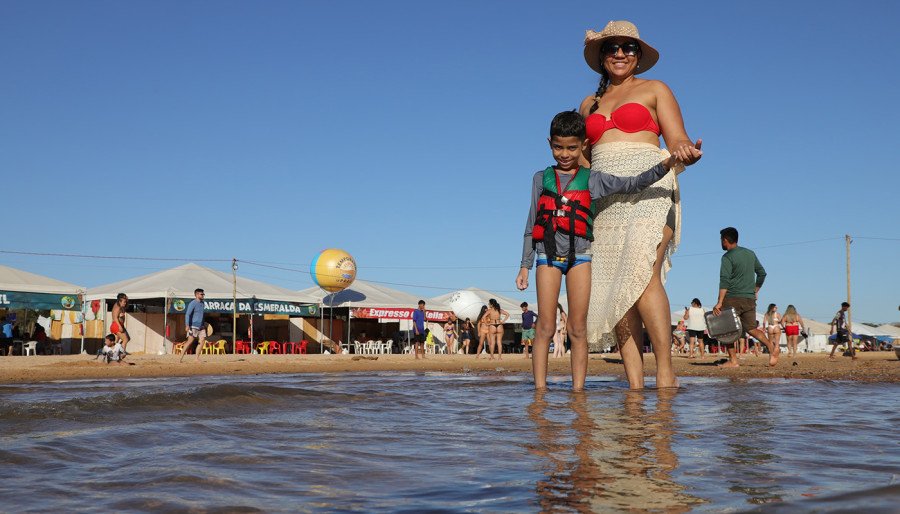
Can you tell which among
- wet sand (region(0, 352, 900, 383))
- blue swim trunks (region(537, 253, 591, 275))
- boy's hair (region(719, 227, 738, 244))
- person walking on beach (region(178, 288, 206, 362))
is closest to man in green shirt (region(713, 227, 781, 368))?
boy's hair (region(719, 227, 738, 244))

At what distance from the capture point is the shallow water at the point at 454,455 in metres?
1.51

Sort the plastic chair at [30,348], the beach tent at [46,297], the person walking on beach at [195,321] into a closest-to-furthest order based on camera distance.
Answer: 1. the person walking on beach at [195,321]
2. the beach tent at [46,297]
3. the plastic chair at [30,348]

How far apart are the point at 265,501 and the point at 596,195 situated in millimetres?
3118

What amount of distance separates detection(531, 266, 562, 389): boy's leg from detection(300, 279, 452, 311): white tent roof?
23613 millimetres

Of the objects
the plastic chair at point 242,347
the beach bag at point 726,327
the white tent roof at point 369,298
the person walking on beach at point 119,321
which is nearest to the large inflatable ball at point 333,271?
the white tent roof at point 369,298

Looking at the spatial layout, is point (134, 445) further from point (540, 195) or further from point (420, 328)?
point (420, 328)

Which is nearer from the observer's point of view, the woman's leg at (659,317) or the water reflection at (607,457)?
the water reflection at (607,457)

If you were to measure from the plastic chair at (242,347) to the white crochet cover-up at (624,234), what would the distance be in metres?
23.1

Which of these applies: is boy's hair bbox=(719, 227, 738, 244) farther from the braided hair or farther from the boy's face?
the boy's face

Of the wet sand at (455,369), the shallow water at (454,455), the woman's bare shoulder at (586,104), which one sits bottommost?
the wet sand at (455,369)

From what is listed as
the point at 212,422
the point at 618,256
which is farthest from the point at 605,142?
the point at 212,422

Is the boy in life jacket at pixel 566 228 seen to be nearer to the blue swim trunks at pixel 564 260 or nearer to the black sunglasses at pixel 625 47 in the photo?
the blue swim trunks at pixel 564 260

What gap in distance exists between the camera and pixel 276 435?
2.46 m

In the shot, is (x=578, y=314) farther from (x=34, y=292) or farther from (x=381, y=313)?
(x=381, y=313)
